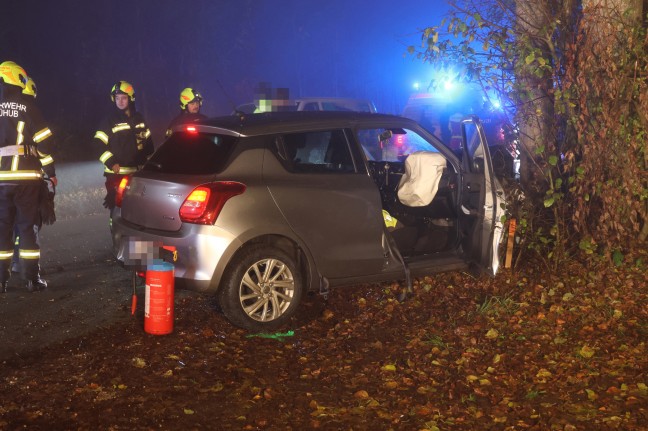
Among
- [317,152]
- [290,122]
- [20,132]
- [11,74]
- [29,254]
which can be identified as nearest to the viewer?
[290,122]

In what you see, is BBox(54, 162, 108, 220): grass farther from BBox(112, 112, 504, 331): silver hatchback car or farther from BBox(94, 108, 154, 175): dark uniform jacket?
BBox(112, 112, 504, 331): silver hatchback car

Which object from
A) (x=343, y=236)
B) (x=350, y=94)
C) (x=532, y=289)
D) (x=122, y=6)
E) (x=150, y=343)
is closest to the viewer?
(x=150, y=343)

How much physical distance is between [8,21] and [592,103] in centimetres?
2224

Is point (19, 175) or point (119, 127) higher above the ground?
point (119, 127)

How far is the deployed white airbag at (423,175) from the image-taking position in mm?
7414

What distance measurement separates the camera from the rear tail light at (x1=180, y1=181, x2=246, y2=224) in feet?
19.4

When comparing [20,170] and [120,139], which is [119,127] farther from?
[20,170]

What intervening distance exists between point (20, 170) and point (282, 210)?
9.12ft

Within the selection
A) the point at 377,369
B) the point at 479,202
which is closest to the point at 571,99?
the point at 479,202

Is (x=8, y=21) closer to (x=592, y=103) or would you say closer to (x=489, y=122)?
(x=489, y=122)

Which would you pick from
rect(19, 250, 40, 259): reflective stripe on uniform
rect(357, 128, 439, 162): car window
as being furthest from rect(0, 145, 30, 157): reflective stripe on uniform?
rect(357, 128, 439, 162): car window

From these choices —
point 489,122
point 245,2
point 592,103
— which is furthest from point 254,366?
point 245,2

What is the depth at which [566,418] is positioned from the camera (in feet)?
15.2

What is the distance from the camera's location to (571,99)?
7102mm
